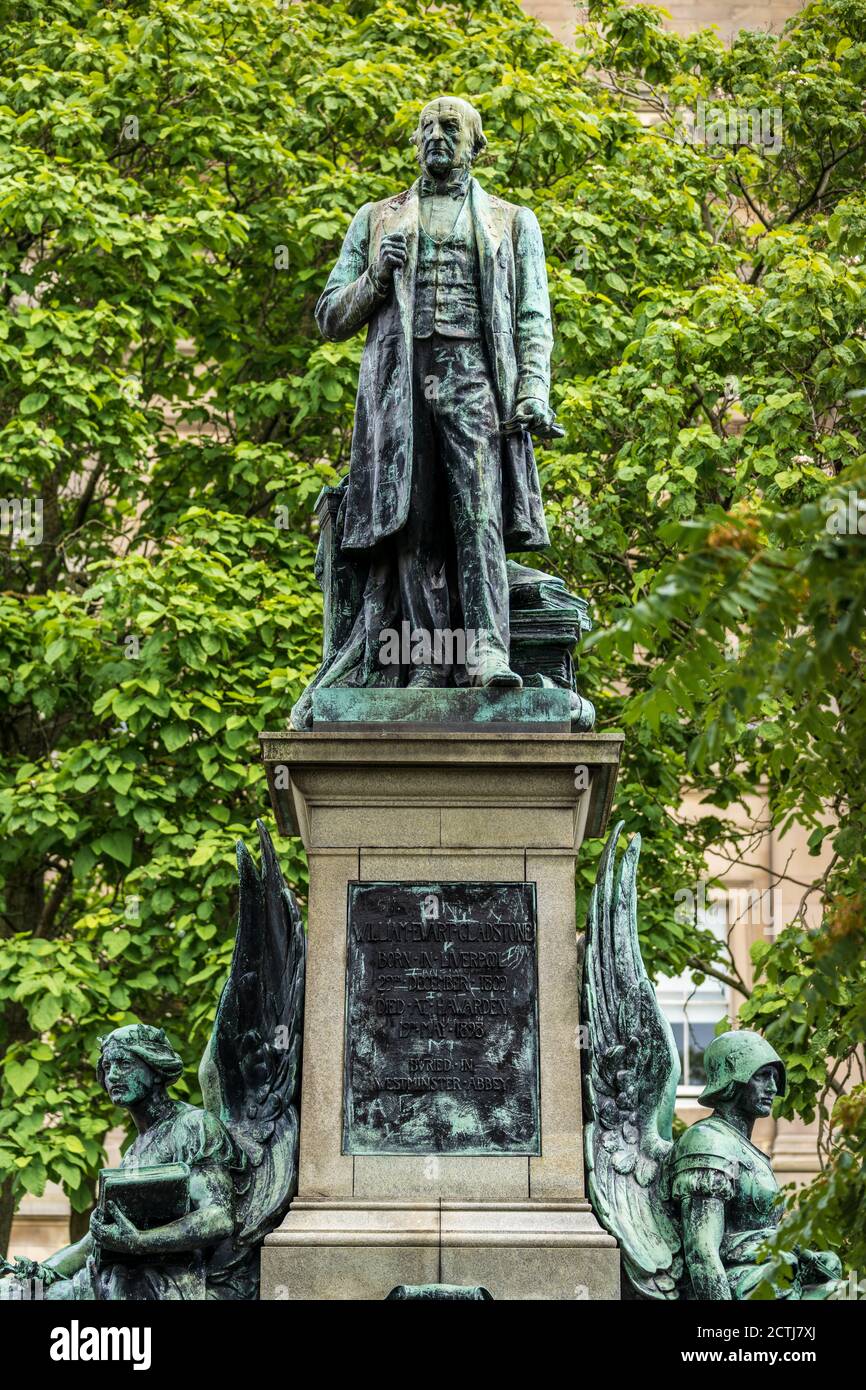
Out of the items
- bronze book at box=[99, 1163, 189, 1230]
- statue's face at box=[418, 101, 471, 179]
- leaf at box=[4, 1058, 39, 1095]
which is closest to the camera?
bronze book at box=[99, 1163, 189, 1230]

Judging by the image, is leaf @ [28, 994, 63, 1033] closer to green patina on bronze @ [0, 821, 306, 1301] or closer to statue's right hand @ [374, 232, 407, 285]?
green patina on bronze @ [0, 821, 306, 1301]

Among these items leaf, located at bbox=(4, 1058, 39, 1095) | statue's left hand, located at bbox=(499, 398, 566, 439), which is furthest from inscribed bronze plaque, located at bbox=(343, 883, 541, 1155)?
leaf, located at bbox=(4, 1058, 39, 1095)

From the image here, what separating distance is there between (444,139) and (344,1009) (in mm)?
4051

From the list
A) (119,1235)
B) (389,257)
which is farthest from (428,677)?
(119,1235)

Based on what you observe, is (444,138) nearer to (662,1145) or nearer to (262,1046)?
(262,1046)

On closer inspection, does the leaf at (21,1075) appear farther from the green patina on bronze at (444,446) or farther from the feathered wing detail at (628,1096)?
the feathered wing detail at (628,1096)

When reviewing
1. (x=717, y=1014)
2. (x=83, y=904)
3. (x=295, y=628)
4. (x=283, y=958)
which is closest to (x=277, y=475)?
(x=295, y=628)

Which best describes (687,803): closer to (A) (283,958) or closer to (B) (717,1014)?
(B) (717,1014)

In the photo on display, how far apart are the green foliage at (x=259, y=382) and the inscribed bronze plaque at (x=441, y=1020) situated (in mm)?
5760

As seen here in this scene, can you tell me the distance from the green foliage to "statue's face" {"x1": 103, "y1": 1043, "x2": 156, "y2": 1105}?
646 cm

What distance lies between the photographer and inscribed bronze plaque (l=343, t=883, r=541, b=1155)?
9352 mm

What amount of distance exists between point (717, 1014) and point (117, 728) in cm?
1451

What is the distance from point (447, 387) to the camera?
10.5 m

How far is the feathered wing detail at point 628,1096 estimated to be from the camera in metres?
9.28
